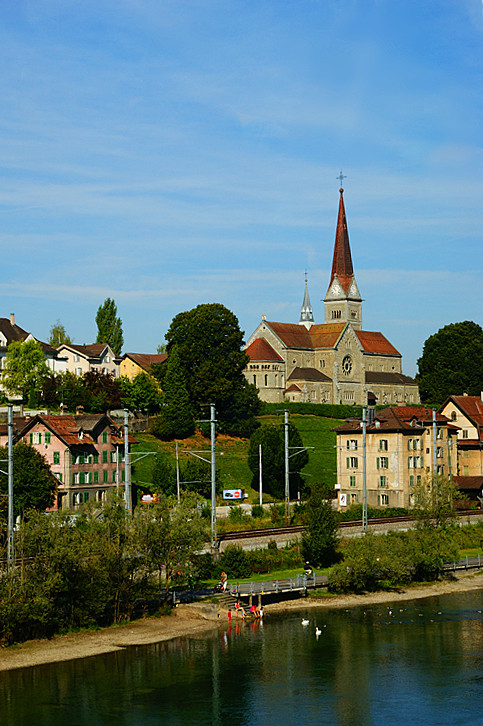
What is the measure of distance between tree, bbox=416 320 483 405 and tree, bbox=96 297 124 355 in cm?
5325

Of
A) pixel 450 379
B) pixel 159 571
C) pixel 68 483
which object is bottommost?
pixel 159 571

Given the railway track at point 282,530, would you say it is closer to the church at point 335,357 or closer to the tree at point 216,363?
the tree at point 216,363

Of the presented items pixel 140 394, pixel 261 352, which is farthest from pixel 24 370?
pixel 261 352

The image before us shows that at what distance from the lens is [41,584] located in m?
45.3

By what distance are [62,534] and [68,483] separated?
1104 inches

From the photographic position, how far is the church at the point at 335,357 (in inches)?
6260

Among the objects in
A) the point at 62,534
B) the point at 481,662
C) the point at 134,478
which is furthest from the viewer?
the point at 134,478

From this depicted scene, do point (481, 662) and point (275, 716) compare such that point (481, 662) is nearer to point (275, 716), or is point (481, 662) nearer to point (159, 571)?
point (275, 716)

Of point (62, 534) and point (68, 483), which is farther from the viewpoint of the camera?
point (68, 483)

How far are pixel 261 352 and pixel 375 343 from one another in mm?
33264

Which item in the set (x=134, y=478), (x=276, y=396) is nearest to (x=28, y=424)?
(x=134, y=478)

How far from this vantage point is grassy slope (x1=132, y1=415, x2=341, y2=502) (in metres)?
90.6

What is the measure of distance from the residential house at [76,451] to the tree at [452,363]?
89799 mm

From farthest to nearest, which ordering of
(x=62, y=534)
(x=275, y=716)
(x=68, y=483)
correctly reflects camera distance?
(x=68, y=483), (x=62, y=534), (x=275, y=716)
